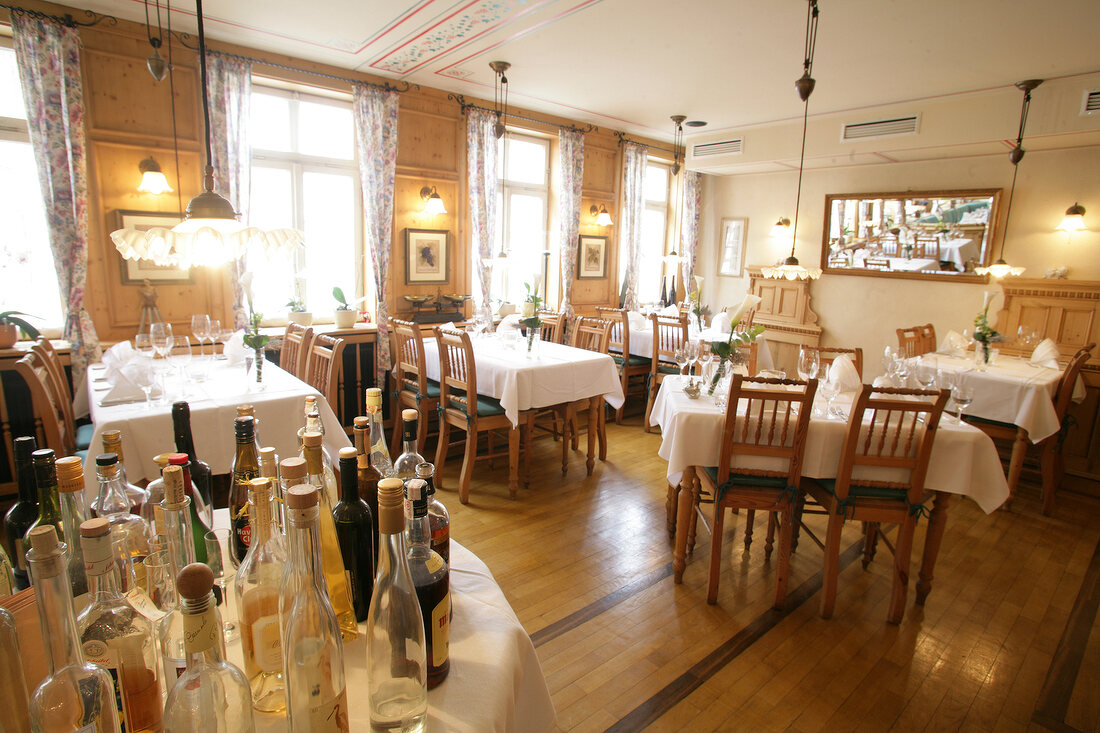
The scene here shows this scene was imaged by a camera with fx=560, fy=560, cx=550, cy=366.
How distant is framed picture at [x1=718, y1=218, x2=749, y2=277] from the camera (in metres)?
7.78

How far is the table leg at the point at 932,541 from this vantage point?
8.38 feet

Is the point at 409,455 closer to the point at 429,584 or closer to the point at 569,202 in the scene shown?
the point at 429,584

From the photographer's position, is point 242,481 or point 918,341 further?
point 918,341

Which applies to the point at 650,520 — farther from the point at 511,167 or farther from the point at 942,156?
the point at 942,156

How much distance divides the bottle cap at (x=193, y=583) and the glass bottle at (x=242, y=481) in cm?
44

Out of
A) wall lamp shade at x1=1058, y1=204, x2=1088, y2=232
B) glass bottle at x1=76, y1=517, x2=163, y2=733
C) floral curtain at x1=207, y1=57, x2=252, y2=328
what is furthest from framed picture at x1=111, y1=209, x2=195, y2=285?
wall lamp shade at x1=1058, y1=204, x2=1088, y2=232

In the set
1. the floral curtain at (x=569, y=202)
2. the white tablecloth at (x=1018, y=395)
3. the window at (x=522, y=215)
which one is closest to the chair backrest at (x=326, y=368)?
the window at (x=522, y=215)

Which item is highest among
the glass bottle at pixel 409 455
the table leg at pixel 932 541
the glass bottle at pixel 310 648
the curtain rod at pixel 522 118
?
the curtain rod at pixel 522 118

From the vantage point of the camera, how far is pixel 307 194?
493cm

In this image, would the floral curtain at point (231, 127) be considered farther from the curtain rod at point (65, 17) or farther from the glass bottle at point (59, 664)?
the glass bottle at point (59, 664)

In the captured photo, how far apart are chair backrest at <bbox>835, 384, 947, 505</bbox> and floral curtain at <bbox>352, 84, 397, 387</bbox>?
3.69 metres

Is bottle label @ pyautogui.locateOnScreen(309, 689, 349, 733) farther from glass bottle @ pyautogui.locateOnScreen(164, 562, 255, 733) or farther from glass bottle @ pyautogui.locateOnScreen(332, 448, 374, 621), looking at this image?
glass bottle @ pyautogui.locateOnScreen(332, 448, 374, 621)

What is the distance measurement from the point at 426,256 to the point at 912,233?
203 inches

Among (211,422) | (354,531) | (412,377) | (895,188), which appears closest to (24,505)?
(354,531)
